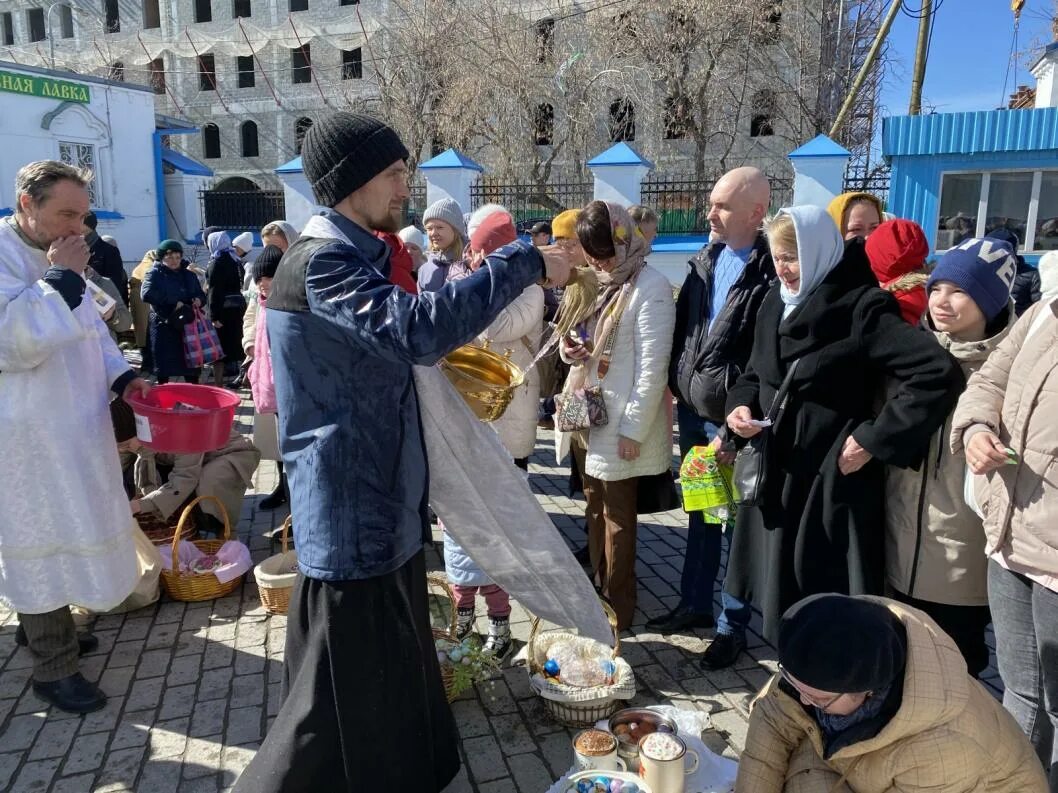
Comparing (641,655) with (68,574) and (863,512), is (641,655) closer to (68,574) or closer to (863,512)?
(863,512)

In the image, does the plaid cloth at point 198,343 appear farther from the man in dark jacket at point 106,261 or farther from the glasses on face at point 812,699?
the glasses on face at point 812,699

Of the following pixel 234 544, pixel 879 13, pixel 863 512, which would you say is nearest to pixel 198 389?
pixel 234 544

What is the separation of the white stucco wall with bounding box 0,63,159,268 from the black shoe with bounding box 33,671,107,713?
18016 mm

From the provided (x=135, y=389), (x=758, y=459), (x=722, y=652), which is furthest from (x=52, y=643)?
(x=758, y=459)

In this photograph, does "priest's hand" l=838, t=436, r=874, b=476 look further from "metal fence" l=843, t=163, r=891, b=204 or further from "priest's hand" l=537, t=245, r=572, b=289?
"metal fence" l=843, t=163, r=891, b=204

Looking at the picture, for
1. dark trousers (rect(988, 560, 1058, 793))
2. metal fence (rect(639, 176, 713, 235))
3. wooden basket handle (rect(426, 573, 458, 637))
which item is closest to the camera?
dark trousers (rect(988, 560, 1058, 793))

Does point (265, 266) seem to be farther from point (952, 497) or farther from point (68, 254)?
point (952, 497)

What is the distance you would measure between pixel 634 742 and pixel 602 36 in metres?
21.8

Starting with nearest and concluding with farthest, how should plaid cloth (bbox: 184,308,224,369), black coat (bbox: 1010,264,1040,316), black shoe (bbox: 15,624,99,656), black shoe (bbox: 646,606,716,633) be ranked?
black shoe (bbox: 15,624,99,656), black shoe (bbox: 646,606,716,633), black coat (bbox: 1010,264,1040,316), plaid cloth (bbox: 184,308,224,369)

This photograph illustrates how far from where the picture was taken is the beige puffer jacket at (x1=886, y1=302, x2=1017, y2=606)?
8.21 ft

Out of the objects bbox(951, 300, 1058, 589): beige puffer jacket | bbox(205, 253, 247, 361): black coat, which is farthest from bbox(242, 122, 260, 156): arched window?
bbox(951, 300, 1058, 589): beige puffer jacket

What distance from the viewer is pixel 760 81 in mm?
21469

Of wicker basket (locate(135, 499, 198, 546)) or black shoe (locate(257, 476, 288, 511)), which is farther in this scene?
black shoe (locate(257, 476, 288, 511))

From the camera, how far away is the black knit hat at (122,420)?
3.47 m
